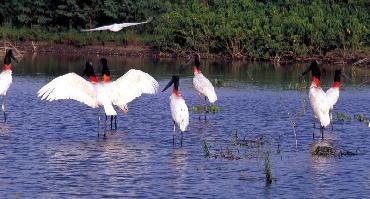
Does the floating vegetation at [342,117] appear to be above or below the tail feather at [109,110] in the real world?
below

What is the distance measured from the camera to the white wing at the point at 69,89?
53.8 ft

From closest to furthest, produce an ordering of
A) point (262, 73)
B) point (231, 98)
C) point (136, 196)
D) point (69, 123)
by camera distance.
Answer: point (136, 196) < point (69, 123) < point (231, 98) < point (262, 73)

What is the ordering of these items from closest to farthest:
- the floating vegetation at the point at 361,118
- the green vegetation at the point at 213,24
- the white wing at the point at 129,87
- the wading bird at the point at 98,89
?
the wading bird at the point at 98,89 → the white wing at the point at 129,87 → the floating vegetation at the point at 361,118 → the green vegetation at the point at 213,24

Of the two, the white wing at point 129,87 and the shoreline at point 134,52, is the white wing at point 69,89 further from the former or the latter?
the shoreline at point 134,52

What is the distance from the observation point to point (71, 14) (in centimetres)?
3847

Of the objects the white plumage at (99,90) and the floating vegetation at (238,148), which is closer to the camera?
the floating vegetation at (238,148)

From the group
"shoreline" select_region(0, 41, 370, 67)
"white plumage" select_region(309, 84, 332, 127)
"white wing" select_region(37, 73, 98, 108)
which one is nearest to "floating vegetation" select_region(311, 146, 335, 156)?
"white plumage" select_region(309, 84, 332, 127)

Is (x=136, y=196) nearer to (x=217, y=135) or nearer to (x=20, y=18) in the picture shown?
(x=217, y=135)

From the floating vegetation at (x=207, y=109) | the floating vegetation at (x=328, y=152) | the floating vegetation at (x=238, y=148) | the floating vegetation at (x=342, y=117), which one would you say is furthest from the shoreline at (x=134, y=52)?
the floating vegetation at (x=328, y=152)

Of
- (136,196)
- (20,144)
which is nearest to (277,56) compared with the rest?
(20,144)

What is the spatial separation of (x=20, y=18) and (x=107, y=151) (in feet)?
82.9

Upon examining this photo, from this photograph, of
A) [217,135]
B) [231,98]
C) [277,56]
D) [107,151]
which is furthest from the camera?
[277,56]

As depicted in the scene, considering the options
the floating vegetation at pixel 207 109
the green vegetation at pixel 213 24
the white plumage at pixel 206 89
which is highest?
the green vegetation at pixel 213 24

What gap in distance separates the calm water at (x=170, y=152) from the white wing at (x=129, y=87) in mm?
613
